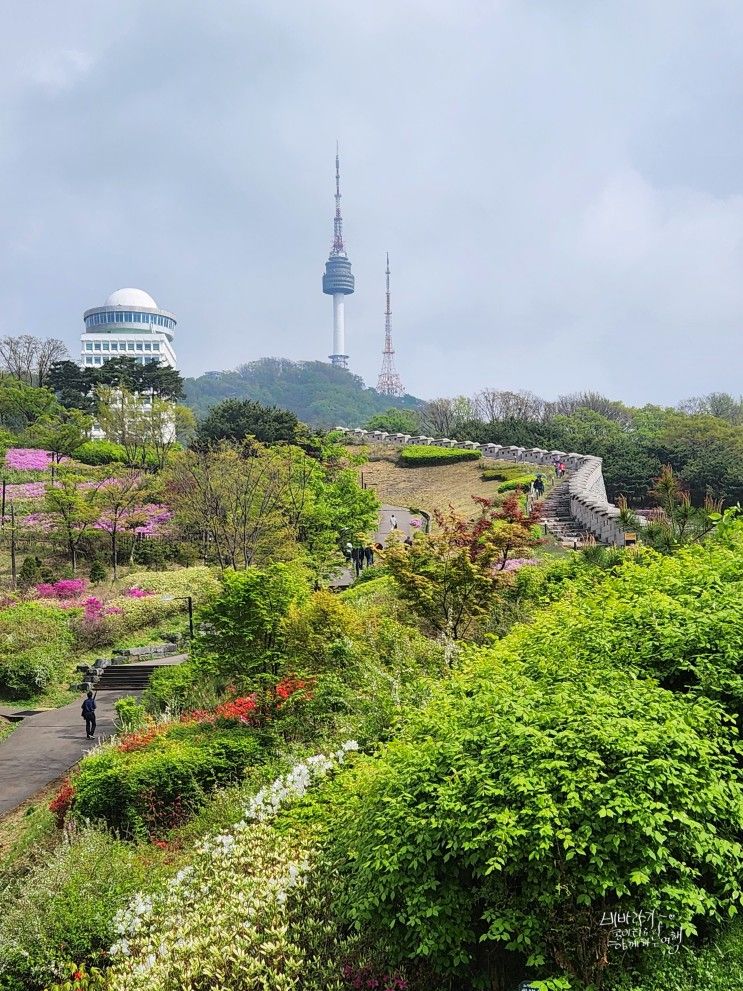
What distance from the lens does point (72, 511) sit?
108ft

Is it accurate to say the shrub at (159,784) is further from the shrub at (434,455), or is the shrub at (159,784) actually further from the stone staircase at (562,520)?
the shrub at (434,455)

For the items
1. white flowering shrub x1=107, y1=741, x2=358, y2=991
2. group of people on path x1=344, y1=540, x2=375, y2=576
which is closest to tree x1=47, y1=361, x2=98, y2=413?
group of people on path x1=344, y1=540, x2=375, y2=576

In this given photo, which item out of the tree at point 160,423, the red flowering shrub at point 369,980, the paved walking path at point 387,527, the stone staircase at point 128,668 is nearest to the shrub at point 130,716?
the stone staircase at point 128,668

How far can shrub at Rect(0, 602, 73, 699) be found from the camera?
2252 centimetres

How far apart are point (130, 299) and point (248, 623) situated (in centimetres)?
11642

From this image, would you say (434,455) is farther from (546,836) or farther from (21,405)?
(546,836)

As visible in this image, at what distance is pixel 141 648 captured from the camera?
24.9m

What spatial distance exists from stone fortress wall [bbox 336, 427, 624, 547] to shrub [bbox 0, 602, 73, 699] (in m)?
15.2

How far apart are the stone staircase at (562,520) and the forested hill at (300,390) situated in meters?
107

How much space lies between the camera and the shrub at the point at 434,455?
53.1 m

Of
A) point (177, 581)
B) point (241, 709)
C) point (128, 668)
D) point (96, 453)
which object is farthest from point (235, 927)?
point (96, 453)

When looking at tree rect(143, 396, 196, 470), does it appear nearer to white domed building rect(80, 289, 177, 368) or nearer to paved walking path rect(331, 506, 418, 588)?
paved walking path rect(331, 506, 418, 588)

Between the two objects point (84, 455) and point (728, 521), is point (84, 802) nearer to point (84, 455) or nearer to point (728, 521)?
point (728, 521)

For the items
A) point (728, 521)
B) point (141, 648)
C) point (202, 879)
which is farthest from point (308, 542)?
point (202, 879)
